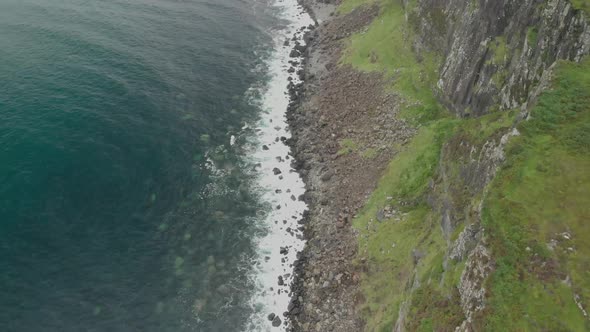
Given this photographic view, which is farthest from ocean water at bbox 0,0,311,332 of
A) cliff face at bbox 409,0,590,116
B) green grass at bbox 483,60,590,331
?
green grass at bbox 483,60,590,331

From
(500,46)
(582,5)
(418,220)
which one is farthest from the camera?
(500,46)

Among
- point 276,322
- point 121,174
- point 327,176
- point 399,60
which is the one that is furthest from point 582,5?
point 121,174

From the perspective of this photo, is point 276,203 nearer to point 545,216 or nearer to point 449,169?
point 449,169

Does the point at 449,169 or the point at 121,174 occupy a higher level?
the point at 449,169

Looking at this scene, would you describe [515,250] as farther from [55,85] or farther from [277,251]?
[55,85]

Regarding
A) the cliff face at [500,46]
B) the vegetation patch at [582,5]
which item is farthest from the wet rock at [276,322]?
the vegetation patch at [582,5]

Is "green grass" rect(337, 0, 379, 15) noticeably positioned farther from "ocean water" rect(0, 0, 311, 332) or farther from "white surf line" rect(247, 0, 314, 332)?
"white surf line" rect(247, 0, 314, 332)

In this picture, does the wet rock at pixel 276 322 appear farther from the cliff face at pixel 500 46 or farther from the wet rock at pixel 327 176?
the cliff face at pixel 500 46
